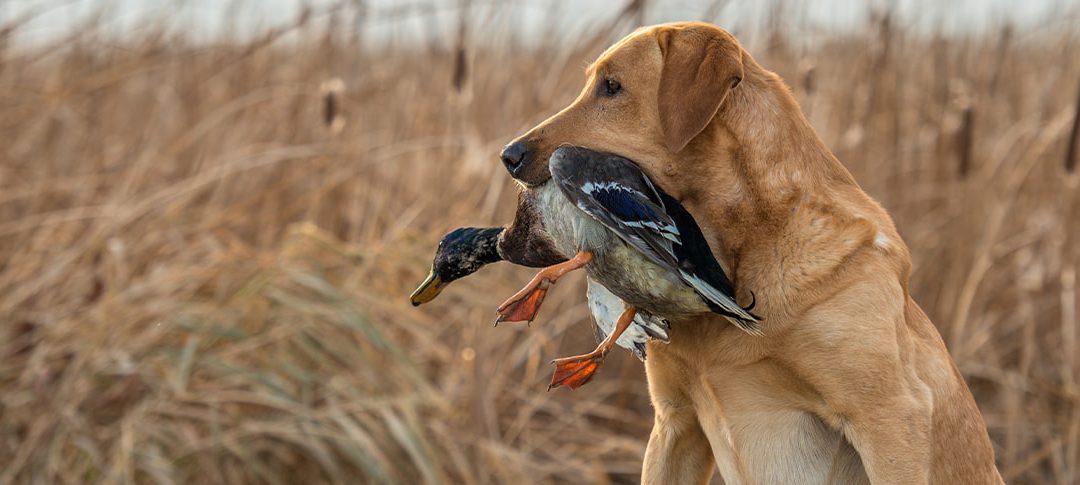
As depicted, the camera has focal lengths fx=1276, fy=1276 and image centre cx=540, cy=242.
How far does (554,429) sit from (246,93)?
2.18 m

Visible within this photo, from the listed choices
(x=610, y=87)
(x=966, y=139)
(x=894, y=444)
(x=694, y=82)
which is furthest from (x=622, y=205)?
(x=966, y=139)

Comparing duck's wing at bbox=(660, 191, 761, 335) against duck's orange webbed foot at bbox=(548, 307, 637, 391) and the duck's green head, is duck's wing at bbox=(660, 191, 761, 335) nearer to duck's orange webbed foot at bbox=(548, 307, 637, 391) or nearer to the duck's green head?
duck's orange webbed foot at bbox=(548, 307, 637, 391)

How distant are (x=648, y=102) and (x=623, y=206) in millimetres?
405

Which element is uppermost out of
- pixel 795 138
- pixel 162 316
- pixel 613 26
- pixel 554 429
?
pixel 795 138

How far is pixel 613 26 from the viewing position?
4.43m

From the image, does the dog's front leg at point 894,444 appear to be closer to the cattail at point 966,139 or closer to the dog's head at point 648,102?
the dog's head at point 648,102

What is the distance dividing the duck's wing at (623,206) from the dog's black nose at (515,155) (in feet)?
0.56

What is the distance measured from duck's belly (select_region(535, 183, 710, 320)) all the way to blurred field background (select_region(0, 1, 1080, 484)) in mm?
1903

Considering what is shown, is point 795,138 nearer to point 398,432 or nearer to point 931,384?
point 931,384

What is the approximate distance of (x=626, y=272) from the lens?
7.81 ft

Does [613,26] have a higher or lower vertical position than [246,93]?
higher

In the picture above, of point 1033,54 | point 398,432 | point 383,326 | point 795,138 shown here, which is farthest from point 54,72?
point 1033,54

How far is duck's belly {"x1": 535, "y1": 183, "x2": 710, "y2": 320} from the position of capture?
2.36 meters

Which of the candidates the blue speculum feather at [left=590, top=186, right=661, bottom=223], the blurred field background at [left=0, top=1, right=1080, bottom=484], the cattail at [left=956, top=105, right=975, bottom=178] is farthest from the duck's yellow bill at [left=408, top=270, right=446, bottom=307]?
the cattail at [left=956, top=105, right=975, bottom=178]
